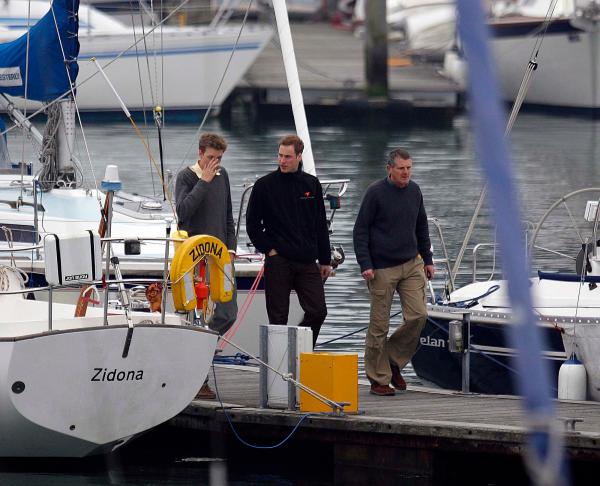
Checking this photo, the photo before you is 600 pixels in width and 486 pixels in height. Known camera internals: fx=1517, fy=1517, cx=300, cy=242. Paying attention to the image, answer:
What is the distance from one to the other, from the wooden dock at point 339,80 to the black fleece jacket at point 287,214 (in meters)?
32.8

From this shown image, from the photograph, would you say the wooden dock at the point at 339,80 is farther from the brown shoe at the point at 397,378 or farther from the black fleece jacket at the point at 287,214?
the black fleece jacket at the point at 287,214

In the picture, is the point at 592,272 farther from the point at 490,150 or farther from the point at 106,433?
the point at 490,150

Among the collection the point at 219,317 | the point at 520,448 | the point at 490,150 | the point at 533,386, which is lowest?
the point at 520,448

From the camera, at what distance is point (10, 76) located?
14.2 meters

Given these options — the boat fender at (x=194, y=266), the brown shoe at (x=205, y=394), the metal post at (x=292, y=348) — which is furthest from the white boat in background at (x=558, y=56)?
the metal post at (x=292, y=348)

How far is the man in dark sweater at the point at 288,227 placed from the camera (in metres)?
9.12

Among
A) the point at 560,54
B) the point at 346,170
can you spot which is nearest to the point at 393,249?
the point at 346,170

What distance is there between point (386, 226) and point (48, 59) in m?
5.76

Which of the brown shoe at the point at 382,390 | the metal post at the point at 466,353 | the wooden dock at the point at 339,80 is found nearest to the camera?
the brown shoe at the point at 382,390

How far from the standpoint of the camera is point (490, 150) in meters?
2.49

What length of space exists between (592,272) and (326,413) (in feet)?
10.0

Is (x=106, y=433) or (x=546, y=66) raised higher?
(x=546, y=66)

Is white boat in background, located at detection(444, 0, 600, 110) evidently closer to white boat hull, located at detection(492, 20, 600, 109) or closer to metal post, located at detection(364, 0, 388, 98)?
white boat hull, located at detection(492, 20, 600, 109)

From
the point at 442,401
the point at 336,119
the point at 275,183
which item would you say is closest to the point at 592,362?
the point at 442,401
